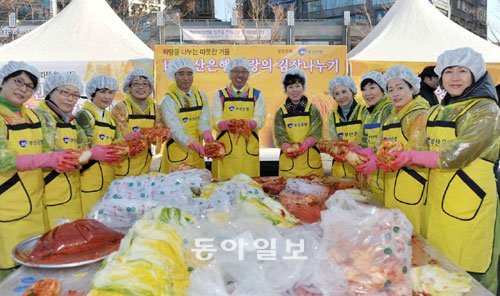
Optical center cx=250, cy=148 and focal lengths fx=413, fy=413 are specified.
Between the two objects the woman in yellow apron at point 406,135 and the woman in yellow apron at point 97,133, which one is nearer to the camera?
the woman in yellow apron at point 406,135

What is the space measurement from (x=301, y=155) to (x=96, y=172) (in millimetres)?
2023

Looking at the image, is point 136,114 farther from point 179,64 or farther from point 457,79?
point 457,79

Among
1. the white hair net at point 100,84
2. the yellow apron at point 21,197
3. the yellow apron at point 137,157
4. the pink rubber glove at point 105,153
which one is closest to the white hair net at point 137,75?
the yellow apron at point 137,157

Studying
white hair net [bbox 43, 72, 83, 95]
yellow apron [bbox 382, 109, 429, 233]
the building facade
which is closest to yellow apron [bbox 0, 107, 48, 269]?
white hair net [bbox 43, 72, 83, 95]

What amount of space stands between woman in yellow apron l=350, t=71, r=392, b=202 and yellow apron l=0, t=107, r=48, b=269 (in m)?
2.40

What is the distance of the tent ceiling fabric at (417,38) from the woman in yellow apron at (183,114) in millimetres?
5510

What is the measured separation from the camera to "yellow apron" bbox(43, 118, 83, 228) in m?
3.06

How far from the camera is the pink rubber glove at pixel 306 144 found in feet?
13.6

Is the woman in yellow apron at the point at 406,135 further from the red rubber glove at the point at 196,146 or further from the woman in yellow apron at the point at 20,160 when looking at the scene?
the woman in yellow apron at the point at 20,160

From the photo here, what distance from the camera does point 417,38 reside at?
9539mm

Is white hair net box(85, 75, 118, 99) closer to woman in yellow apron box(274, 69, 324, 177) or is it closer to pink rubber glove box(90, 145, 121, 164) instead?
pink rubber glove box(90, 145, 121, 164)

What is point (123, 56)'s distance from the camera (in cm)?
935

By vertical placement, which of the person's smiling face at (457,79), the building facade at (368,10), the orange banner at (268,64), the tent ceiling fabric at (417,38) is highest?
the building facade at (368,10)

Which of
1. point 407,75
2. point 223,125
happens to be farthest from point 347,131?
point 223,125
